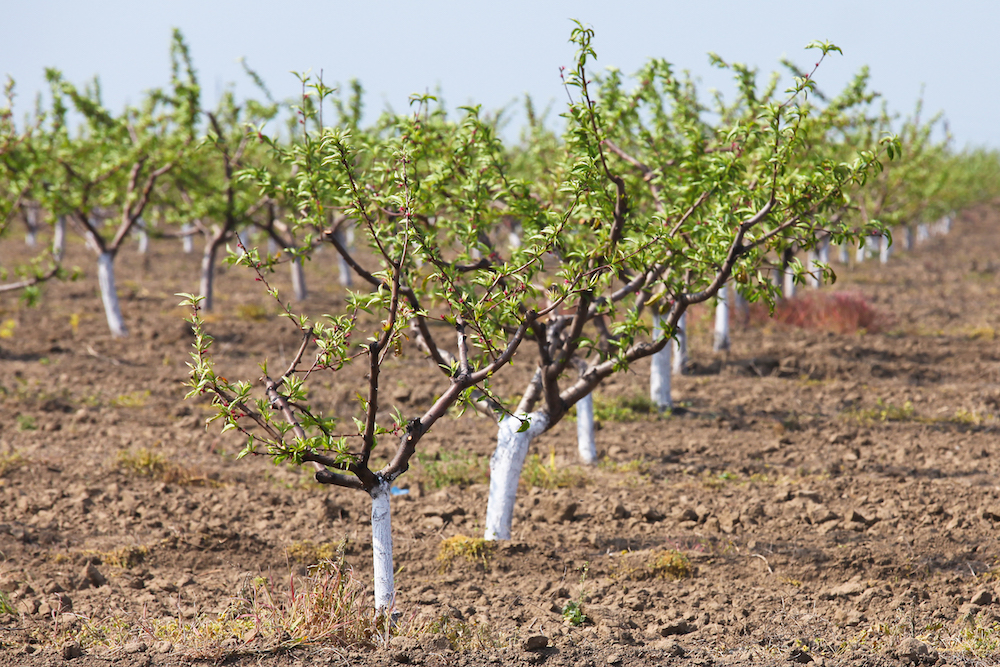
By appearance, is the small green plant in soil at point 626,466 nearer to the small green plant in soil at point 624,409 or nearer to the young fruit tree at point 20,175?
the small green plant in soil at point 624,409

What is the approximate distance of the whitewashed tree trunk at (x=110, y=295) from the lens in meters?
12.6

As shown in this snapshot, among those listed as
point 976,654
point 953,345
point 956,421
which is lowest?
point 976,654

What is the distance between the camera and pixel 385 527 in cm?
409

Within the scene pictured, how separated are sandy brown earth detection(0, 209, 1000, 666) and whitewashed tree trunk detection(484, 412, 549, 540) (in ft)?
0.61

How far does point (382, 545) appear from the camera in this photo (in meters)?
4.11

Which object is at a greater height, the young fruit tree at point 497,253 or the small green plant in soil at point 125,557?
the young fruit tree at point 497,253

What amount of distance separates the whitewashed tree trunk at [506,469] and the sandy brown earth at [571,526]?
0.19m

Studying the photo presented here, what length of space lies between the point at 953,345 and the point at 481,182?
10.5m

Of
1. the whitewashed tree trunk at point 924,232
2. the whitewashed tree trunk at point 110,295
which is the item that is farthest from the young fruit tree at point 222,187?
the whitewashed tree trunk at point 924,232

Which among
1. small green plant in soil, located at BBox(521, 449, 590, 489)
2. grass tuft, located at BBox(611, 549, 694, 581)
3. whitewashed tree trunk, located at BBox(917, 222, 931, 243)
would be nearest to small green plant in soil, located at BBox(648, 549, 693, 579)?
grass tuft, located at BBox(611, 549, 694, 581)

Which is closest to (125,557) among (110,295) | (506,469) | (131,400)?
(506,469)

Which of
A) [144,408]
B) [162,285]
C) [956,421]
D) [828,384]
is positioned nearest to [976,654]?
[956,421]

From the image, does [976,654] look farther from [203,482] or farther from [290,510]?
[203,482]

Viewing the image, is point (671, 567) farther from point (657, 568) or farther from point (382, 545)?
point (382, 545)
